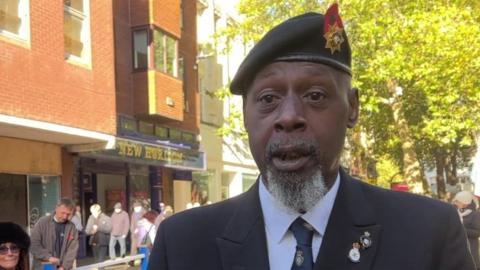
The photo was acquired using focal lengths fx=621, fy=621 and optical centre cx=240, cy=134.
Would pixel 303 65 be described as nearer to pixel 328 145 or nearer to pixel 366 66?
pixel 328 145

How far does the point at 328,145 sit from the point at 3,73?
10.8 meters

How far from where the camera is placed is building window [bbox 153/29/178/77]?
18031 mm

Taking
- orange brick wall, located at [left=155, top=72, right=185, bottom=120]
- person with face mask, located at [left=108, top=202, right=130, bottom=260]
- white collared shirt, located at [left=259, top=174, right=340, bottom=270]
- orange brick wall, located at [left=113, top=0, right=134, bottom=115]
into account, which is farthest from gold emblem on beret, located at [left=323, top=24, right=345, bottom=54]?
orange brick wall, located at [left=155, top=72, right=185, bottom=120]

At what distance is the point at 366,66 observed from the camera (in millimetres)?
17141

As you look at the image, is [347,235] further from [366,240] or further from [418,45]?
[418,45]

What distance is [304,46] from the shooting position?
164 cm

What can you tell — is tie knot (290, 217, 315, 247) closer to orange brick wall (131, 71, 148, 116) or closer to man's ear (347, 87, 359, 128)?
man's ear (347, 87, 359, 128)

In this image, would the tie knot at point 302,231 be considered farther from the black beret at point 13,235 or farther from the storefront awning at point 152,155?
the storefront awning at point 152,155

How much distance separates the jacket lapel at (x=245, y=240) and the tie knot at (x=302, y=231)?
0.09 metres

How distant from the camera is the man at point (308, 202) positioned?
5.12ft

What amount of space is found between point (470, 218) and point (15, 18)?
900 cm

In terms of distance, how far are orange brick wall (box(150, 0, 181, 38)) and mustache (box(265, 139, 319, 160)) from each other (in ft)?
54.8

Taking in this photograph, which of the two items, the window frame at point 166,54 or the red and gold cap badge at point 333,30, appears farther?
the window frame at point 166,54

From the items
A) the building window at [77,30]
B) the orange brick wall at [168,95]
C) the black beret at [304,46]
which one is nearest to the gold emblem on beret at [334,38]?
the black beret at [304,46]
